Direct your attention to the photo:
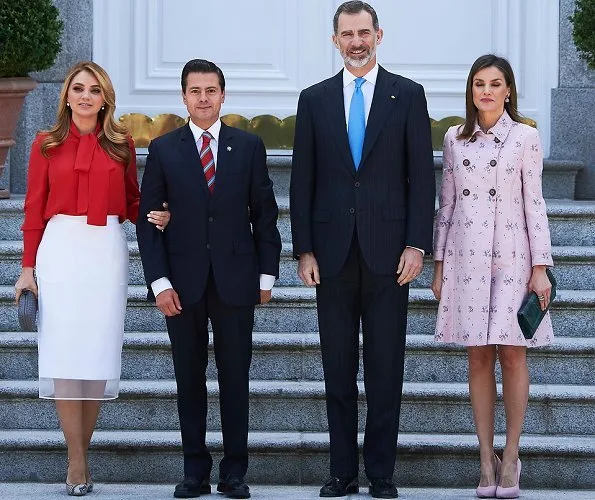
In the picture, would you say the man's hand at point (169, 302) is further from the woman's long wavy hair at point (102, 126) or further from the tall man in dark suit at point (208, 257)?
the woman's long wavy hair at point (102, 126)

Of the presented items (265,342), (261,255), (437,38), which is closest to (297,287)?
(265,342)

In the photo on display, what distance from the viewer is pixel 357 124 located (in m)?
5.07

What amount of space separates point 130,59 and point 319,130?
9.22 ft

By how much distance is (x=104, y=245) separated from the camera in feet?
16.8

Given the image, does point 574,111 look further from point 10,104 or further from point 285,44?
point 10,104

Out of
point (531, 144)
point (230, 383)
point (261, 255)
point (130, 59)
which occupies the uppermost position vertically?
point (130, 59)

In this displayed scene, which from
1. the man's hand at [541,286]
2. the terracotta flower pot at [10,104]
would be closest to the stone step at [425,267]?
the terracotta flower pot at [10,104]

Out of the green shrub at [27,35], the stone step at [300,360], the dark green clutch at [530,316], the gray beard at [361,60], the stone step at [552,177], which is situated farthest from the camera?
the stone step at [552,177]

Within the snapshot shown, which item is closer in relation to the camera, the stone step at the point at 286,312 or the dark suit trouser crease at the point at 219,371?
the dark suit trouser crease at the point at 219,371

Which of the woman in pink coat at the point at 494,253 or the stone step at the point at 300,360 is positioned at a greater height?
the woman in pink coat at the point at 494,253

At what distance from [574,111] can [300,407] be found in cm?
266

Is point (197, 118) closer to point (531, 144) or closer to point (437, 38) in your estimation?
point (531, 144)

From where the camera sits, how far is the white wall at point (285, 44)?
7574mm

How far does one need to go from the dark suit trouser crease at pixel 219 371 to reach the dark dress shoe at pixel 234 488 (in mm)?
23
